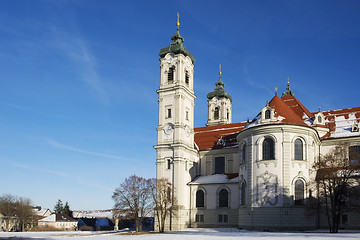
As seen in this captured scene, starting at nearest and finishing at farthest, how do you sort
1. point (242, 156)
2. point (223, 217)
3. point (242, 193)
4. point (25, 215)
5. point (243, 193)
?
1. point (243, 193)
2. point (242, 193)
3. point (242, 156)
4. point (223, 217)
5. point (25, 215)

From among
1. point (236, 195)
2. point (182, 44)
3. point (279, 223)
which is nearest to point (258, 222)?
point (279, 223)

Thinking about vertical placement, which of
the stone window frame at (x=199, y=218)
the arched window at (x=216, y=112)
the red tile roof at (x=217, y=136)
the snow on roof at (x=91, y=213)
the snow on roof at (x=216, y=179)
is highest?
the arched window at (x=216, y=112)

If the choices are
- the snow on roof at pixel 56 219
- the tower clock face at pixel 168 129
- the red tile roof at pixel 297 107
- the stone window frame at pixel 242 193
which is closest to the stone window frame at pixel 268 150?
the stone window frame at pixel 242 193

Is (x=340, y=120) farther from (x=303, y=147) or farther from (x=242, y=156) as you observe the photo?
(x=242, y=156)

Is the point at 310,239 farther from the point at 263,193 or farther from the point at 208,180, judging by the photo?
the point at 208,180

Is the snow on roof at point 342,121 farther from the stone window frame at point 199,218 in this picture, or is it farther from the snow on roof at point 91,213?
the snow on roof at point 91,213

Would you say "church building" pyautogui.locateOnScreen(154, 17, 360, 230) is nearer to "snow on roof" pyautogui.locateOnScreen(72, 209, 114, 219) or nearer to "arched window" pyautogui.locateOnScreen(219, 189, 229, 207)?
"arched window" pyautogui.locateOnScreen(219, 189, 229, 207)

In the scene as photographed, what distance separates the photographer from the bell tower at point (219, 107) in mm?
80125

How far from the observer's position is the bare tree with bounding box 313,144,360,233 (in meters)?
40.4

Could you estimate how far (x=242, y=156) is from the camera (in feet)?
165

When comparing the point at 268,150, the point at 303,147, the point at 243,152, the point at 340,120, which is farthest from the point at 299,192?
the point at 340,120

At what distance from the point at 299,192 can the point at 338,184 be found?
6.05m

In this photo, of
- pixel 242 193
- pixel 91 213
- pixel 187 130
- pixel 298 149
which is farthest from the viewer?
pixel 91 213

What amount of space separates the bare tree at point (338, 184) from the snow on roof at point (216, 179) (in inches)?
510
